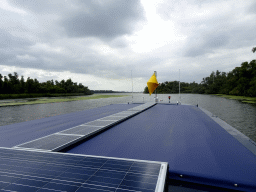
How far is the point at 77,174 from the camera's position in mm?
2828

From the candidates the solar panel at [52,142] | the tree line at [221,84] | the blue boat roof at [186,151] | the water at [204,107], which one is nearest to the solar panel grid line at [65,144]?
the solar panel at [52,142]

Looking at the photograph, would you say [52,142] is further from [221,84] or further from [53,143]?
[221,84]

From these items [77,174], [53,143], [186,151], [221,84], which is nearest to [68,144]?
[53,143]

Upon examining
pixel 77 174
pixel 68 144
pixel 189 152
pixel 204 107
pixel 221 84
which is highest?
pixel 221 84

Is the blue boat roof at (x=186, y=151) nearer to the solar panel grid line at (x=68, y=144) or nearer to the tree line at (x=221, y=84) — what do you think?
the solar panel grid line at (x=68, y=144)

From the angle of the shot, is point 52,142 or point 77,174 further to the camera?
point 52,142

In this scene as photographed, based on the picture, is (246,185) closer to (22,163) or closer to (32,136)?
(22,163)

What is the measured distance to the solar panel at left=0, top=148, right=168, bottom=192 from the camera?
95.5 inches

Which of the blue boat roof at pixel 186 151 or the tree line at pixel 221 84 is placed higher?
the tree line at pixel 221 84

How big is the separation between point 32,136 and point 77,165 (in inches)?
168

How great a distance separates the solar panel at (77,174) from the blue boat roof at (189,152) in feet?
3.41

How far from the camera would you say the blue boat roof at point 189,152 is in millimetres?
3318

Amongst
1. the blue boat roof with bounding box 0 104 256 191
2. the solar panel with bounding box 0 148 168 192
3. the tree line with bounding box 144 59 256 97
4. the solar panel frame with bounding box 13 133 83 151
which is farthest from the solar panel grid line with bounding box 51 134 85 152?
the tree line with bounding box 144 59 256 97

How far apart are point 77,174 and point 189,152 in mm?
3304
